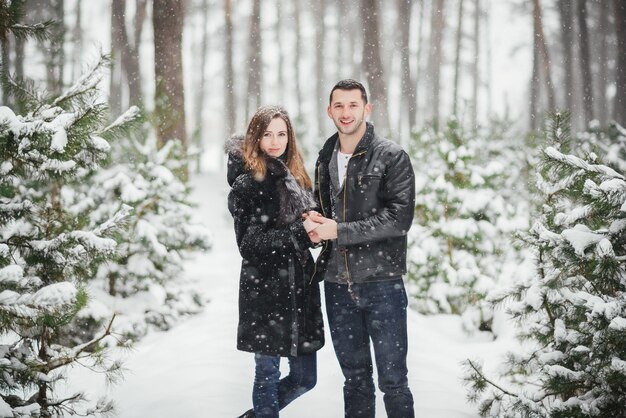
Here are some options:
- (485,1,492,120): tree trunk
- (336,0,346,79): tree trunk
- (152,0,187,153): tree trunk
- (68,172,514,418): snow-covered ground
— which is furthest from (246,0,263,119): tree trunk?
(485,1,492,120): tree trunk

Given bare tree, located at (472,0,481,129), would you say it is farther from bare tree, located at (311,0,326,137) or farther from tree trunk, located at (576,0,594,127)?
tree trunk, located at (576,0,594,127)

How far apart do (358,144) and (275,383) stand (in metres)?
1.49

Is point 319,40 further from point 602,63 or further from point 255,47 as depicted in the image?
point 602,63

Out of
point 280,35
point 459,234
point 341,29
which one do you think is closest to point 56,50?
point 459,234

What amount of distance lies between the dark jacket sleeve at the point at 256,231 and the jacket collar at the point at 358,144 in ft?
1.80

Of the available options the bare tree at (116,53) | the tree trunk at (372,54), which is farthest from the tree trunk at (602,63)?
the bare tree at (116,53)

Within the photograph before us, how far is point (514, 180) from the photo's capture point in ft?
32.1

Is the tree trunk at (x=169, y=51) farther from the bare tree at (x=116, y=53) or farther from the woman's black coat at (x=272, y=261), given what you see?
the bare tree at (x=116, y=53)

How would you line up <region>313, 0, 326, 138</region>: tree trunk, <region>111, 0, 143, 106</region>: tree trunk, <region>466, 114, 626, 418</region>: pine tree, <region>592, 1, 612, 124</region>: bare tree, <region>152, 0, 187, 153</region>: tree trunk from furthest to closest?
<region>313, 0, 326, 138</region>: tree trunk, <region>592, 1, 612, 124</region>: bare tree, <region>111, 0, 143, 106</region>: tree trunk, <region>152, 0, 187, 153</region>: tree trunk, <region>466, 114, 626, 418</region>: pine tree

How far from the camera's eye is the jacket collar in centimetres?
320

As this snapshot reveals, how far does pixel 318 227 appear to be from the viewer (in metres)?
3.02

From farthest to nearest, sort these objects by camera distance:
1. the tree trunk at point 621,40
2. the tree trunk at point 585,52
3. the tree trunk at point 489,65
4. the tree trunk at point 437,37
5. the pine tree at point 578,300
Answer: the tree trunk at point 489,65
the tree trunk at point 437,37
the tree trunk at point 585,52
the tree trunk at point 621,40
the pine tree at point 578,300

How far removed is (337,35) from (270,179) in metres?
26.1

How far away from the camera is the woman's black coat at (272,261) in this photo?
2.99 meters
